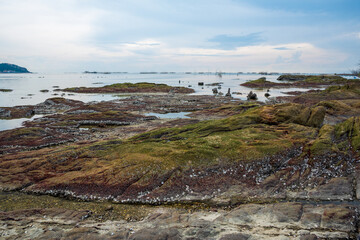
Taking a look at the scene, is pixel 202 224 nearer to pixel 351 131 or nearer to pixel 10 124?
pixel 351 131

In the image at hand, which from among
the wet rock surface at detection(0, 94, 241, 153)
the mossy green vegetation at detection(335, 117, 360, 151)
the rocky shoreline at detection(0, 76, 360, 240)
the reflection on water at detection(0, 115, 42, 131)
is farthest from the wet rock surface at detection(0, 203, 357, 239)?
the reflection on water at detection(0, 115, 42, 131)

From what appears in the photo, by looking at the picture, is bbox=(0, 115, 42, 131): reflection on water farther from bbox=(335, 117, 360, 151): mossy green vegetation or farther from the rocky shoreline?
bbox=(335, 117, 360, 151): mossy green vegetation

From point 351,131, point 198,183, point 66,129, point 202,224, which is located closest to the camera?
point 202,224

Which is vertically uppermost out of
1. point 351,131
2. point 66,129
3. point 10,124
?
point 351,131

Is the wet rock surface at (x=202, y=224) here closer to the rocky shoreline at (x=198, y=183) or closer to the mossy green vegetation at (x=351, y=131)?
the rocky shoreline at (x=198, y=183)

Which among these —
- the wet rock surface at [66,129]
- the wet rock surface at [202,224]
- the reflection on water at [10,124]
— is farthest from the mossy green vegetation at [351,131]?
the reflection on water at [10,124]

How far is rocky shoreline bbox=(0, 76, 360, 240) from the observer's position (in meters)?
11.3

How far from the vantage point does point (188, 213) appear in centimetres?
1327

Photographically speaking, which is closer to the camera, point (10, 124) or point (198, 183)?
point (198, 183)

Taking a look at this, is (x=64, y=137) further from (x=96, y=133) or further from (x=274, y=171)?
(x=274, y=171)

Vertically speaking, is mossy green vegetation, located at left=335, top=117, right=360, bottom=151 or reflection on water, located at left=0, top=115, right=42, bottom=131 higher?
mossy green vegetation, located at left=335, top=117, right=360, bottom=151

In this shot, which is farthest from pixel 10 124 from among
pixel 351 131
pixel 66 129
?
pixel 351 131

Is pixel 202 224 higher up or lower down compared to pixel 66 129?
lower down

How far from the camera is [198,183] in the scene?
54.5 ft
